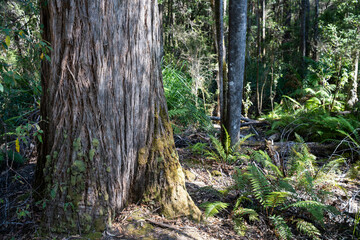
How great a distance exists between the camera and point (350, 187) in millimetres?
4223

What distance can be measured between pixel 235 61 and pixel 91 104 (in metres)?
3.00

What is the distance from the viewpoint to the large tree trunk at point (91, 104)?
98.3 inches

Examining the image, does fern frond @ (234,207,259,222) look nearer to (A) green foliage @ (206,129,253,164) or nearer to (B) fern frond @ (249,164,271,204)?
(B) fern frond @ (249,164,271,204)

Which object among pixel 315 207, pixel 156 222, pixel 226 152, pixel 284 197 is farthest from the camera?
pixel 226 152

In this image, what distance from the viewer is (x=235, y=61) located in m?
4.76

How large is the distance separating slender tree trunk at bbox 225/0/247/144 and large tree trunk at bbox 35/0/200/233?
7.14 ft

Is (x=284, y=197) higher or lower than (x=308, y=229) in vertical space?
higher

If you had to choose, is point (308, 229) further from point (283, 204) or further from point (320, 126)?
point (320, 126)

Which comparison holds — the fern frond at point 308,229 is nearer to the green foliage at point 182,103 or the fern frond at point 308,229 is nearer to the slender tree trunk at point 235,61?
the slender tree trunk at point 235,61

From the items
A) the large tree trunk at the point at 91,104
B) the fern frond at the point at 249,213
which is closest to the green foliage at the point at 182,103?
the fern frond at the point at 249,213

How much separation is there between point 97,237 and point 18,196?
116 cm

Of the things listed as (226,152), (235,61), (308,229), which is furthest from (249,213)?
(235,61)

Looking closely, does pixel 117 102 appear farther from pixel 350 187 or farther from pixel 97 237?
pixel 350 187

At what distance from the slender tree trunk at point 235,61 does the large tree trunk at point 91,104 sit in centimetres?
218
